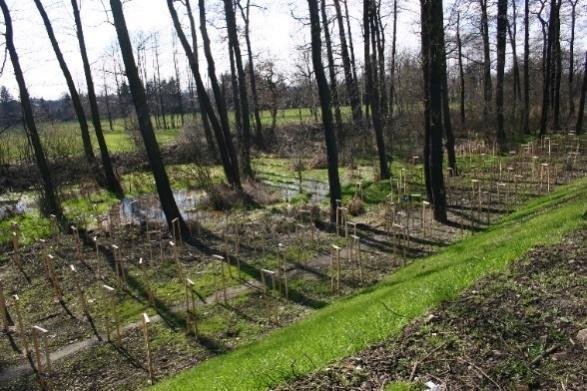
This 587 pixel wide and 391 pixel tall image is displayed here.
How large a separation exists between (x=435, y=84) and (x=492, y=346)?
10433 mm

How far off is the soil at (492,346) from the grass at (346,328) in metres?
0.28

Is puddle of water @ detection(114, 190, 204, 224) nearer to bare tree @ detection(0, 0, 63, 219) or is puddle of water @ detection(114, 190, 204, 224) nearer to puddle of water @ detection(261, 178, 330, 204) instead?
bare tree @ detection(0, 0, 63, 219)

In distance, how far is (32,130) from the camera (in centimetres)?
1972

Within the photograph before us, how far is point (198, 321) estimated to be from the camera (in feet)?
32.7

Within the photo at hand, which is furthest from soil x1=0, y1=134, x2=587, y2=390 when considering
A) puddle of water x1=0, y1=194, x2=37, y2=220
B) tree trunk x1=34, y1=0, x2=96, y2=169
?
tree trunk x1=34, y1=0, x2=96, y2=169

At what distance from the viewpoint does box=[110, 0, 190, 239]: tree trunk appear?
15.2m

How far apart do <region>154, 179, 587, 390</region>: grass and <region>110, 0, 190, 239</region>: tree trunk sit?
7.59 m

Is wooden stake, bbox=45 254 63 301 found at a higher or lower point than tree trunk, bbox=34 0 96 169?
lower

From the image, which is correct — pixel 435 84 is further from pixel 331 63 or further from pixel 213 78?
pixel 331 63

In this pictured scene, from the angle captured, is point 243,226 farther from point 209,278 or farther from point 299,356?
point 299,356

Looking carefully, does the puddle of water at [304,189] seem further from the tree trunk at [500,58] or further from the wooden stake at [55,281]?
the tree trunk at [500,58]

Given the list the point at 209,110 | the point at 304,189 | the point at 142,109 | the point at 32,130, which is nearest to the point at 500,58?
the point at 304,189

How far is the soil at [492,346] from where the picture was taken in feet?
15.5

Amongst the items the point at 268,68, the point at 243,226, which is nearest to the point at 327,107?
the point at 243,226
